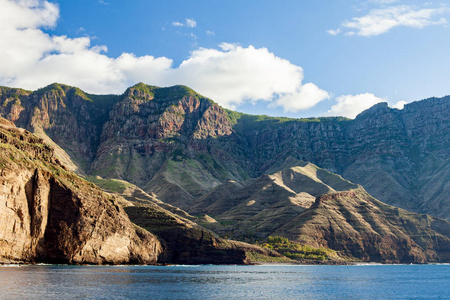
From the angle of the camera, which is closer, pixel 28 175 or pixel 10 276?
pixel 10 276

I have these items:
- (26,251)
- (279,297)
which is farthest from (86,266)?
(279,297)

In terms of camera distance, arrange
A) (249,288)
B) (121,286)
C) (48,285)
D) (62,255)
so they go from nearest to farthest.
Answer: (48,285) < (121,286) < (249,288) < (62,255)

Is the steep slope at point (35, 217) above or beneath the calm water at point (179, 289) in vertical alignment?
above

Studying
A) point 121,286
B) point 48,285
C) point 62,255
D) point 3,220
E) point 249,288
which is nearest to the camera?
point 48,285

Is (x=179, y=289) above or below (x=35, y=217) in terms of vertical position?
below

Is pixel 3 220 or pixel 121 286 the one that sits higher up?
pixel 3 220

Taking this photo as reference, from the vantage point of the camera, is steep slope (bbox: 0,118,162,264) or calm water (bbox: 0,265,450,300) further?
steep slope (bbox: 0,118,162,264)

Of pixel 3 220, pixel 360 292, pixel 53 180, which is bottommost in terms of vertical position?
pixel 360 292

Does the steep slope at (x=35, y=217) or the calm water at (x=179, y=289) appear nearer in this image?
the calm water at (x=179, y=289)

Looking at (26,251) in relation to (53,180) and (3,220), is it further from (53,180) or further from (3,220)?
(53,180)

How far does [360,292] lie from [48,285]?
7910cm

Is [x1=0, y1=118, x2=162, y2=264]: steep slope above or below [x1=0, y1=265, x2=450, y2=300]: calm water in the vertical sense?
above

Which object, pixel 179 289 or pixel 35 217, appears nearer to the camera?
pixel 179 289

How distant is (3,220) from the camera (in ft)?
545
